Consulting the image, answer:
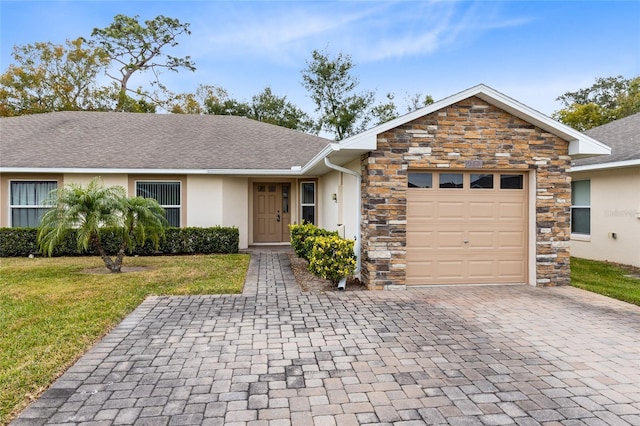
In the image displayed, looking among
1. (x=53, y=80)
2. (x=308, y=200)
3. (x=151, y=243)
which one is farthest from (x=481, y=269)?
(x=53, y=80)

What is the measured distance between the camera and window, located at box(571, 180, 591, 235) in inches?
446

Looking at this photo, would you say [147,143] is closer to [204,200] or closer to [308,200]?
[204,200]

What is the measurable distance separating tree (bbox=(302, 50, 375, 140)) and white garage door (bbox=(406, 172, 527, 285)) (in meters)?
20.9

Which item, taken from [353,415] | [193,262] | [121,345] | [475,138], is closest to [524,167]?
[475,138]

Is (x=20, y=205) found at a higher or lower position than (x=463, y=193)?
lower

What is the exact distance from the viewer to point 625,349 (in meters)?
4.33

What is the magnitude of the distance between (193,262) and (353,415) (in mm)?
8105

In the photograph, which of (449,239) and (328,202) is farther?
(328,202)

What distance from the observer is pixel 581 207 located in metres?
11.6

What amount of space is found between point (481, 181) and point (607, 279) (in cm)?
351

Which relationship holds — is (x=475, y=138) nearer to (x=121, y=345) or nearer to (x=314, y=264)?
(x=314, y=264)

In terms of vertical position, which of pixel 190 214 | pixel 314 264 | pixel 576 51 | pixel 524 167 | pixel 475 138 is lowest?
pixel 314 264

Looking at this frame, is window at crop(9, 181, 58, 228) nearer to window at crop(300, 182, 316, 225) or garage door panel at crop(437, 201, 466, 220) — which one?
window at crop(300, 182, 316, 225)

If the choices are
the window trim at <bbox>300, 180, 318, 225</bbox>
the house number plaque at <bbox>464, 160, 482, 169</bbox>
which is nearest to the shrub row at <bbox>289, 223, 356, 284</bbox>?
the house number plaque at <bbox>464, 160, 482, 169</bbox>
